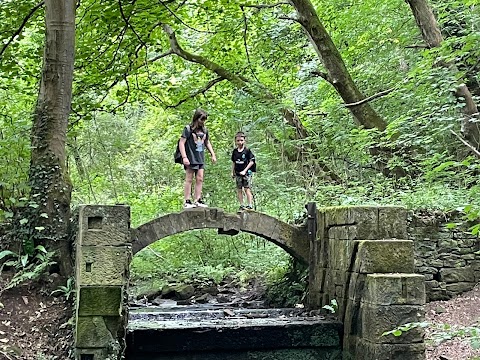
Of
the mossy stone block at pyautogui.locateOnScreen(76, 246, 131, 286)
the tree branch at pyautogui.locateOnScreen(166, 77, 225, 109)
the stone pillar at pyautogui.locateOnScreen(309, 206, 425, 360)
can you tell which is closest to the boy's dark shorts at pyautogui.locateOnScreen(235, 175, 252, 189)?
the stone pillar at pyautogui.locateOnScreen(309, 206, 425, 360)

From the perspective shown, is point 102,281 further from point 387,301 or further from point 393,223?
point 393,223

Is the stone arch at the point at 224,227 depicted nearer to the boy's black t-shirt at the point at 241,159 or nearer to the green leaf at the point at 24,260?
the boy's black t-shirt at the point at 241,159

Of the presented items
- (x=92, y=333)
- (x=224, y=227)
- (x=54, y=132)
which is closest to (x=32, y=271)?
(x=92, y=333)

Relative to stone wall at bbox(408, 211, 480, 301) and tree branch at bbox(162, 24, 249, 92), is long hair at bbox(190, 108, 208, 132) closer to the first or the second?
stone wall at bbox(408, 211, 480, 301)

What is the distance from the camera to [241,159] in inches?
351

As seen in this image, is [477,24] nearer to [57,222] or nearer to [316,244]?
[316,244]

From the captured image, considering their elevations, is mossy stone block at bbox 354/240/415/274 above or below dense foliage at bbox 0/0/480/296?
below

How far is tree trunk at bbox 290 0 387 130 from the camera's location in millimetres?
11367

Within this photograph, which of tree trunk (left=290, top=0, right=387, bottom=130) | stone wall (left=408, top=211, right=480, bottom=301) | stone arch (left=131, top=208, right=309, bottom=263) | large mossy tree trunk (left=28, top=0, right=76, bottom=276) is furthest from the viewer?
tree trunk (left=290, top=0, right=387, bottom=130)

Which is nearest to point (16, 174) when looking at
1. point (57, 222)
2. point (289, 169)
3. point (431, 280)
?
point (57, 222)

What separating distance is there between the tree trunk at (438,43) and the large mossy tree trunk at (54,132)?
579 centimetres

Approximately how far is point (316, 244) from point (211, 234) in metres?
6.21

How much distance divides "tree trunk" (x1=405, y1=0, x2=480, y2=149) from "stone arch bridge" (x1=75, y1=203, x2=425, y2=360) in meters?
3.29

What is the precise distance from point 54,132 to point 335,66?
6075 mm
